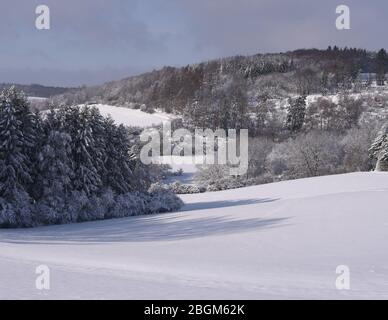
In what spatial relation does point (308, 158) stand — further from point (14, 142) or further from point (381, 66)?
point (381, 66)

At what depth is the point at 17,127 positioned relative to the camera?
28.9 m

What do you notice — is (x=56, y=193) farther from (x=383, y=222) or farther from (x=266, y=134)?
(x=266, y=134)

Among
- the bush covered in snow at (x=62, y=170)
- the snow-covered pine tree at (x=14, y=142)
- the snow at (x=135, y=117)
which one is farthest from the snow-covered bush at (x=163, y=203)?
the snow at (x=135, y=117)

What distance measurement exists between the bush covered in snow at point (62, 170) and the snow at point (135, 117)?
7549cm

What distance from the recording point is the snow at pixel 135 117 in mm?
112000

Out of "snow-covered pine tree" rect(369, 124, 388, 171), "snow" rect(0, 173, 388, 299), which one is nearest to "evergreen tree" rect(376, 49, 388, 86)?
"snow-covered pine tree" rect(369, 124, 388, 171)

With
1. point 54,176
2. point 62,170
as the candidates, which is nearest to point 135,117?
point 62,170

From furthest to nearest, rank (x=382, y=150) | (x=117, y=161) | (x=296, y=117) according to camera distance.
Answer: (x=296, y=117) → (x=382, y=150) → (x=117, y=161)

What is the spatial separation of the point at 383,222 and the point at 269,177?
43014mm

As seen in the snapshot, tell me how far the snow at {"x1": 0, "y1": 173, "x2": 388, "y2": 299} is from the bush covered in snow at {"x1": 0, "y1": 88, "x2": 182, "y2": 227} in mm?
7892

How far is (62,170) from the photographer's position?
97.2 feet

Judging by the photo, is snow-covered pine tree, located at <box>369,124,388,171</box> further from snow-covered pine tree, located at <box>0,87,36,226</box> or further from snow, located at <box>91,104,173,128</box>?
snow, located at <box>91,104,173,128</box>

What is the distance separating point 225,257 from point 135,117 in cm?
10933
